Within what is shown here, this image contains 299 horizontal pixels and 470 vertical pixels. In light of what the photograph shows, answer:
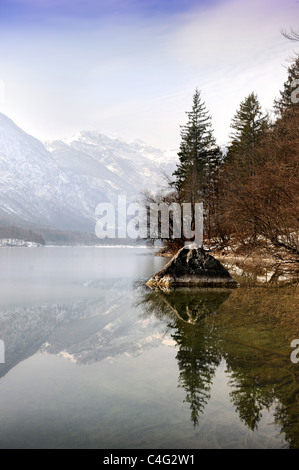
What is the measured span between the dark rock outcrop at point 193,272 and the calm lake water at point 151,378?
5.47 meters

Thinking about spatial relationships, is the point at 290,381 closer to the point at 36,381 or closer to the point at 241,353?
the point at 241,353

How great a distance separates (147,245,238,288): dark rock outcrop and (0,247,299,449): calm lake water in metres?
5.47

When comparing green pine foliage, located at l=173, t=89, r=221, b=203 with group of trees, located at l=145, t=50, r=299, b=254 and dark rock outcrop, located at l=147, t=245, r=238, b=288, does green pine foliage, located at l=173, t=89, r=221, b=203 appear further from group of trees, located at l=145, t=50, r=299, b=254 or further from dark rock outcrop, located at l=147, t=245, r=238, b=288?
dark rock outcrop, located at l=147, t=245, r=238, b=288

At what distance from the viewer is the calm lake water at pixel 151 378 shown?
11.9ft

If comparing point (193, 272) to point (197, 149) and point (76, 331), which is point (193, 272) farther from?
point (197, 149)

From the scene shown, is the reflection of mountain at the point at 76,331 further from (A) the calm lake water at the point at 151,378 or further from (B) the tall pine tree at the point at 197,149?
(B) the tall pine tree at the point at 197,149

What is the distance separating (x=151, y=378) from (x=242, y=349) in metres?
1.87

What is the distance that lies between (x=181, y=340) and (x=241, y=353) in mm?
1307

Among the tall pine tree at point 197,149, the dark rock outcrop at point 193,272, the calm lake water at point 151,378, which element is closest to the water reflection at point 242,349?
the calm lake water at point 151,378

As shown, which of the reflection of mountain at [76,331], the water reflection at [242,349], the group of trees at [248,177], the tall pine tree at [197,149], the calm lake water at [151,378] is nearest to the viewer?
the calm lake water at [151,378]

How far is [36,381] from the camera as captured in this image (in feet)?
16.9

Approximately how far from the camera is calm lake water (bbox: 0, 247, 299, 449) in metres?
3.62

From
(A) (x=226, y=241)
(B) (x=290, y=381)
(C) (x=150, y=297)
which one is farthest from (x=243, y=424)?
(A) (x=226, y=241)

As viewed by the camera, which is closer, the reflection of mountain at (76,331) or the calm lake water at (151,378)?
the calm lake water at (151,378)
